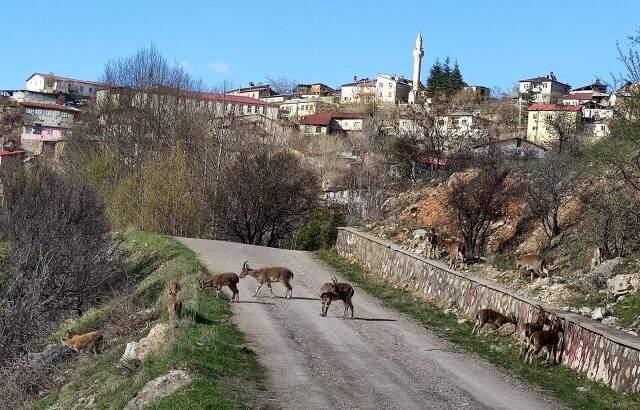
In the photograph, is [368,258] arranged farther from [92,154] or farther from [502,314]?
[92,154]

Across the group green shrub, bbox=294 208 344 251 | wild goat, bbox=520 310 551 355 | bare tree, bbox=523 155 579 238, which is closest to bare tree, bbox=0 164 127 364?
green shrub, bbox=294 208 344 251

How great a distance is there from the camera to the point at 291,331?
54.6 feet

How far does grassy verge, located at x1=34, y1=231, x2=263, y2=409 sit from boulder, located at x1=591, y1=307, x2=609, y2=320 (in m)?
5.95

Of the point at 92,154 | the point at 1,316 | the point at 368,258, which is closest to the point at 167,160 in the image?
the point at 92,154

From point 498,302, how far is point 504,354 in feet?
8.39

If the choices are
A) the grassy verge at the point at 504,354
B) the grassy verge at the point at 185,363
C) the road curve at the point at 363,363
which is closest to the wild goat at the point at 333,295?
the road curve at the point at 363,363

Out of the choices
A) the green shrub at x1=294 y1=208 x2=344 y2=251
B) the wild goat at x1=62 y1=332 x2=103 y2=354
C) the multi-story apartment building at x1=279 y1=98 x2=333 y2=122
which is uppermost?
the multi-story apartment building at x1=279 y1=98 x2=333 y2=122

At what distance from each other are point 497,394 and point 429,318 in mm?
7205

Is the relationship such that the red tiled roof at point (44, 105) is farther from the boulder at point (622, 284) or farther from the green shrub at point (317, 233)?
the boulder at point (622, 284)

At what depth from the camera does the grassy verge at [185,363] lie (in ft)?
37.5

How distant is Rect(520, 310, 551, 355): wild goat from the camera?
14773 millimetres

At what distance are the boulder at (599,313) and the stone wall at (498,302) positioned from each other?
226 millimetres

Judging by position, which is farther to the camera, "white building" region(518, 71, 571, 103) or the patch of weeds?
"white building" region(518, 71, 571, 103)

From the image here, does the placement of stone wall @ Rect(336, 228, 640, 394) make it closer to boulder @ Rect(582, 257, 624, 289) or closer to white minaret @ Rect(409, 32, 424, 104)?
boulder @ Rect(582, 257, 624, 289)
